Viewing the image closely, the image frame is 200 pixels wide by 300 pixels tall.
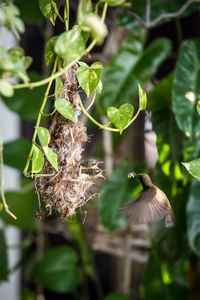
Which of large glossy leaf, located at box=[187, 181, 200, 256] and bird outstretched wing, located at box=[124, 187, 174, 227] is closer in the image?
bird outstretched wing, located at box=[124, 187, 174, 227]

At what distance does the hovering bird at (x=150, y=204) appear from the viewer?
0.46 m

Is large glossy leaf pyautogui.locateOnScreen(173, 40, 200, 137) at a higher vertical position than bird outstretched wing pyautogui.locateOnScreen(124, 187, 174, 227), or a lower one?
higher

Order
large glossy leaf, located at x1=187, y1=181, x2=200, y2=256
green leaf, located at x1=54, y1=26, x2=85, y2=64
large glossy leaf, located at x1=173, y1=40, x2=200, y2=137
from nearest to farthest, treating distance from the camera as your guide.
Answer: green leaf, located at x1=54, y1=26, x2=85, y2=64
large glossy leaf, located at x1=173, y1=40, x2=200, y2=137
large glossy leaf, located at x1=187, y1=181, x2=200, y2=256

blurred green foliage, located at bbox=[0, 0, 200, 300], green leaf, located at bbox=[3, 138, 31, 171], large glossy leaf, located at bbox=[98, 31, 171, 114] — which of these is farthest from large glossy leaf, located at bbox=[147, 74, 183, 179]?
green leaf, located at bbox=[3, 138, 31, 171]

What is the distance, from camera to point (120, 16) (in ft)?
3.45

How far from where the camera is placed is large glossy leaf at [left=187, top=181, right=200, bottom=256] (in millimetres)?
835

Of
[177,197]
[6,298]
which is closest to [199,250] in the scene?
[177,197]

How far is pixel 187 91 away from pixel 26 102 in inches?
20.5

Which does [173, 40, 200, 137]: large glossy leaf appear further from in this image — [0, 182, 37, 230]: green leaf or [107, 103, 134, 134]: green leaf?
[0, 182, 37, 230]: green leaf

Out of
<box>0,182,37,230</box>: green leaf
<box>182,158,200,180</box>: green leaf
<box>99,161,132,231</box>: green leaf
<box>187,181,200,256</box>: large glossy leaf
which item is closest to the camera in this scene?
<box>182,158,200,180</box>: green leaf

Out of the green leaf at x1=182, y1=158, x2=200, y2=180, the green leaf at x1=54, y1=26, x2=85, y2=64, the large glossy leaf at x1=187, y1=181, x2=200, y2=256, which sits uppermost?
the green leaf at x1=54, y1=26, x2=85, y2=64

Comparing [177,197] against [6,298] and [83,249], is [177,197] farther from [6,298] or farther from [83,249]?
[6,298]

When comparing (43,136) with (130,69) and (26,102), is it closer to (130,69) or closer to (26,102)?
(26,102)

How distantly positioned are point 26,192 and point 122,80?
54 cm
